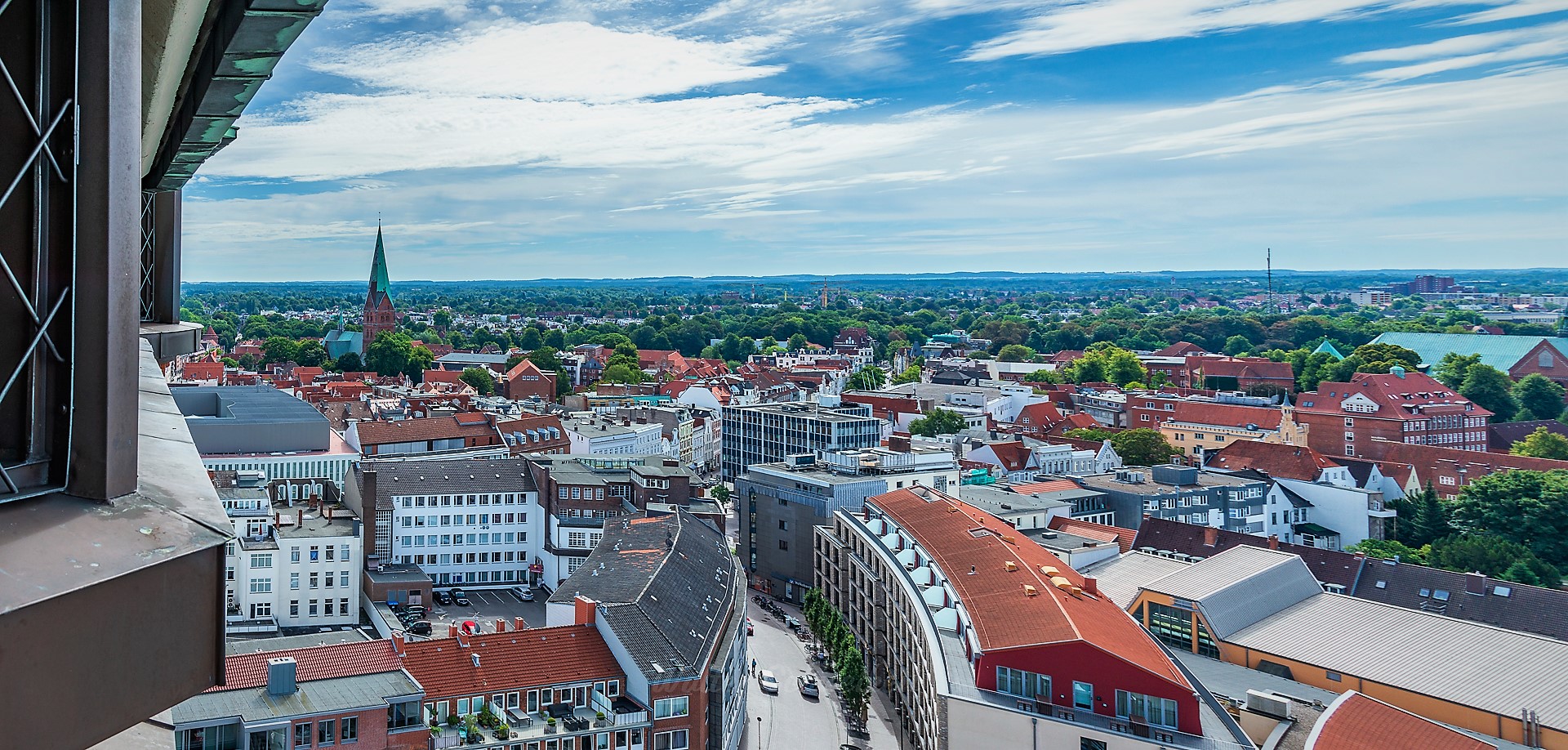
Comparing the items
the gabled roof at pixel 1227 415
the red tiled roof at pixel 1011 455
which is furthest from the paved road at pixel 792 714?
the gabled roof at pixel 1227 415

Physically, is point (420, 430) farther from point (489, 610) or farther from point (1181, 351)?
point (1181, 351)

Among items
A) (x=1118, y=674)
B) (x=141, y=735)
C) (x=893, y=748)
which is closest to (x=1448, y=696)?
(x=1118, y=674)

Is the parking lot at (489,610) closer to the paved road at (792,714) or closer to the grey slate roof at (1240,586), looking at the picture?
the paved road at (792,714)

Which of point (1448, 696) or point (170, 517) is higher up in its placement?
point (170, 517)

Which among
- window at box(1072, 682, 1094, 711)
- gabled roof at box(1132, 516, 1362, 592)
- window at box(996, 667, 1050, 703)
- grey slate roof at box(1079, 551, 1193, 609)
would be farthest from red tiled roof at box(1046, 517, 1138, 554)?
window at box(1072, 682, 1094, 711)

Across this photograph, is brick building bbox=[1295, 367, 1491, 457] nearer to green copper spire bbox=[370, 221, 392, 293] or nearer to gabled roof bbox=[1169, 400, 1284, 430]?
gabled roof bbox=[1169, 400, 1284, 430]

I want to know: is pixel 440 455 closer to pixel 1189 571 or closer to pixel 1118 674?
pixel 1189 571

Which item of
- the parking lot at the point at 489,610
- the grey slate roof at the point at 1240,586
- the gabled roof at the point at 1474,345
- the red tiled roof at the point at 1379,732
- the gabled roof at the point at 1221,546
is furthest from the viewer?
the gabled roof at the point at 1474,345
